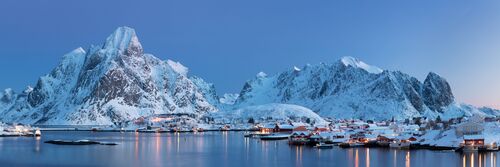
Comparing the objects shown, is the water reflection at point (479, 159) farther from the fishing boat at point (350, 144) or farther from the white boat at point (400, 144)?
the fishing boat at point (350, 144)

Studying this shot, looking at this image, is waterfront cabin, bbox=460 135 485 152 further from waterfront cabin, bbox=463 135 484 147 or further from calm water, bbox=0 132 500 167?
calm water, bbox=0 132 500 167

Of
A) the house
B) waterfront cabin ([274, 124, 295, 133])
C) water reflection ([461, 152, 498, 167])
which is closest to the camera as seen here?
water reflection ([461, 152, 498, 167])

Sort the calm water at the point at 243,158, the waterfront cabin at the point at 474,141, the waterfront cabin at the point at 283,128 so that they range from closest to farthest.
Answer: the calm water at the point at 243,158
the waterfront cabin at the point at 474,141
the waterfront cabin at the point at 283,128

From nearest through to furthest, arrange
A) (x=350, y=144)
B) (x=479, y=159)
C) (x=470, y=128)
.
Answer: (x=479, y=159), (x=470, y=128), (x=350, y=144)

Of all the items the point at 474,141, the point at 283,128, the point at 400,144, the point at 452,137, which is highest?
the point at 452,137

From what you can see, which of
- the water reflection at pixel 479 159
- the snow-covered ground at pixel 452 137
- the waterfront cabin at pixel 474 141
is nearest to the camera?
the water reflection at pixel 479 159

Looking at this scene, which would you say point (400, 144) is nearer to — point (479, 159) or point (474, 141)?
point (474, 141)

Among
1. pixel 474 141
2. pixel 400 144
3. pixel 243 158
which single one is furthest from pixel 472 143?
pixel 243 158

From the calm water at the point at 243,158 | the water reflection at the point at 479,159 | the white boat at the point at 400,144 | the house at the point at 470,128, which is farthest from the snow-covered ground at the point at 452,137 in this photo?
the water reflection at the point at 479,159

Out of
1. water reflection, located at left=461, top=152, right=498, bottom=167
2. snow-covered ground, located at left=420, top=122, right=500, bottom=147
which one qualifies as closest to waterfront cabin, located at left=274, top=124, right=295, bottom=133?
snow-covered ground, located at left=420, top=122, right=500, bottom=147

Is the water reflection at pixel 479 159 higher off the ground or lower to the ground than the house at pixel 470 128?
lower

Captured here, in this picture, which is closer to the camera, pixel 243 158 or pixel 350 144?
pixel 243 158

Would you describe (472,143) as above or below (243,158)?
above

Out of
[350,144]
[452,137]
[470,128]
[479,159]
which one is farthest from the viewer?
[350,144]
